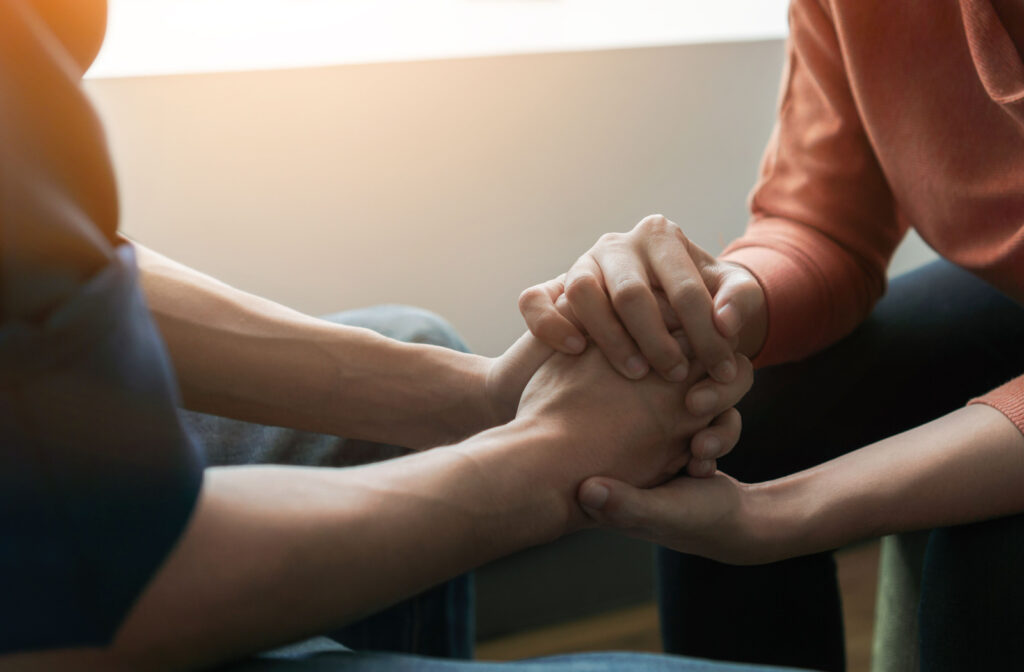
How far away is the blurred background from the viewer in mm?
1238

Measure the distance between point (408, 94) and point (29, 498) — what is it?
1.02 metres

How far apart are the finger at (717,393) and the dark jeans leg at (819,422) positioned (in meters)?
0.15

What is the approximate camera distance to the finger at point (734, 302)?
0.74 m

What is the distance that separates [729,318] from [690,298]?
1.6 inches

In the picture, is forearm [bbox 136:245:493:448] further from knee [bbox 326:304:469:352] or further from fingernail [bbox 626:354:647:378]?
fingernail [bbox 626:354:647:378]

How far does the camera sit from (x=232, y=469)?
1.67 ft

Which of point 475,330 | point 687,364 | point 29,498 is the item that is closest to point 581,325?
point 687,364

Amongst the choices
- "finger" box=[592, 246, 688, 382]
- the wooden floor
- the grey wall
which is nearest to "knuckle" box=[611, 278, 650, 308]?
"finger" box=[592, 246, 688, 382]

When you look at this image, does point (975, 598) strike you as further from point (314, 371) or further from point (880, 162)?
point (314, 371)

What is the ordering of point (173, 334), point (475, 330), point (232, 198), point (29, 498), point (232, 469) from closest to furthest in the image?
point (29, 498)
point (232, 469)
point (173, 334)
point (232, 198)
point (475, 330)

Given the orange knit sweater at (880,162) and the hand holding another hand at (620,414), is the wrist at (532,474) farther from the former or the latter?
the orange knit sweater at (880,162)

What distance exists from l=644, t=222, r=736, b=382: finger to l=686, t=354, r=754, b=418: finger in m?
0.01

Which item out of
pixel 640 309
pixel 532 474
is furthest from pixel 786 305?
pixel 532 474

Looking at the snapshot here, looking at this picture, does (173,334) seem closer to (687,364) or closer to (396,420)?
(396,420)
